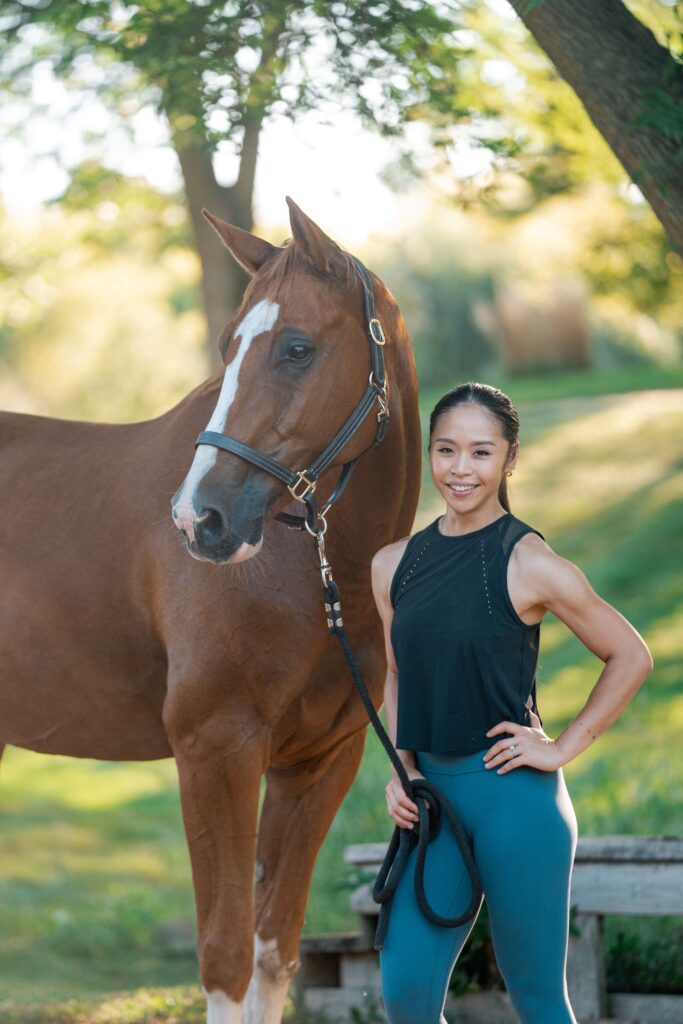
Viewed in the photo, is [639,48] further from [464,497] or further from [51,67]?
[51,67]

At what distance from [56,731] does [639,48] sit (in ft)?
8.55

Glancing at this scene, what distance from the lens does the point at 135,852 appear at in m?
8.37

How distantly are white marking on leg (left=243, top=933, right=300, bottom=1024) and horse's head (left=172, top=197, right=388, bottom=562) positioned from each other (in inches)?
52.1

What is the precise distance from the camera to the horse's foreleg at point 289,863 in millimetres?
Answer: 3258

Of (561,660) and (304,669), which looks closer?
(304,669)

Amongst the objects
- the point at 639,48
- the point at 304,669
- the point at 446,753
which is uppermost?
the point at 639,48

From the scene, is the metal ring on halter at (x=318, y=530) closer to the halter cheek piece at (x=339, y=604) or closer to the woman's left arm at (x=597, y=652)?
the halter cheek piece at (x=339, y=604)

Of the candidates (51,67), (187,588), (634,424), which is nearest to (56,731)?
(187,588)

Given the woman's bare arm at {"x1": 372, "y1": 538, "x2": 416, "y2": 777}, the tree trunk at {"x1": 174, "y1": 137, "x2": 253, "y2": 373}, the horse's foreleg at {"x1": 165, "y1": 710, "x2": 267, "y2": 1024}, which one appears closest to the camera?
the woman's bare arm at {"x1": 372, "y1": 538, "x2": 416, "y2": 777}

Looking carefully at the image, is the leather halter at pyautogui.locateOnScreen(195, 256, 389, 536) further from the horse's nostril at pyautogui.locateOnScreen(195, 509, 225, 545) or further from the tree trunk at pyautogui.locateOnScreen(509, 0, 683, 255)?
the tree trunk at pyautogui.locateOnScreen(509, 0, 683, 255)

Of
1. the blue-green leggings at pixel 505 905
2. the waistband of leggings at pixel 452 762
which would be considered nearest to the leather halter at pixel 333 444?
the waistband of leggings at pixel 452 762

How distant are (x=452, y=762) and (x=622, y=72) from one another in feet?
6.79

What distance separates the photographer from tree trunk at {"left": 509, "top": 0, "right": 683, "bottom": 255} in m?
3.31

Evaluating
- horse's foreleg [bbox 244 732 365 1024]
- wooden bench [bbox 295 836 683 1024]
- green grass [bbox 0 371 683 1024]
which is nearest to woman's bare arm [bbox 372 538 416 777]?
horse's foreleg [bbox 244 732 365 1024]
